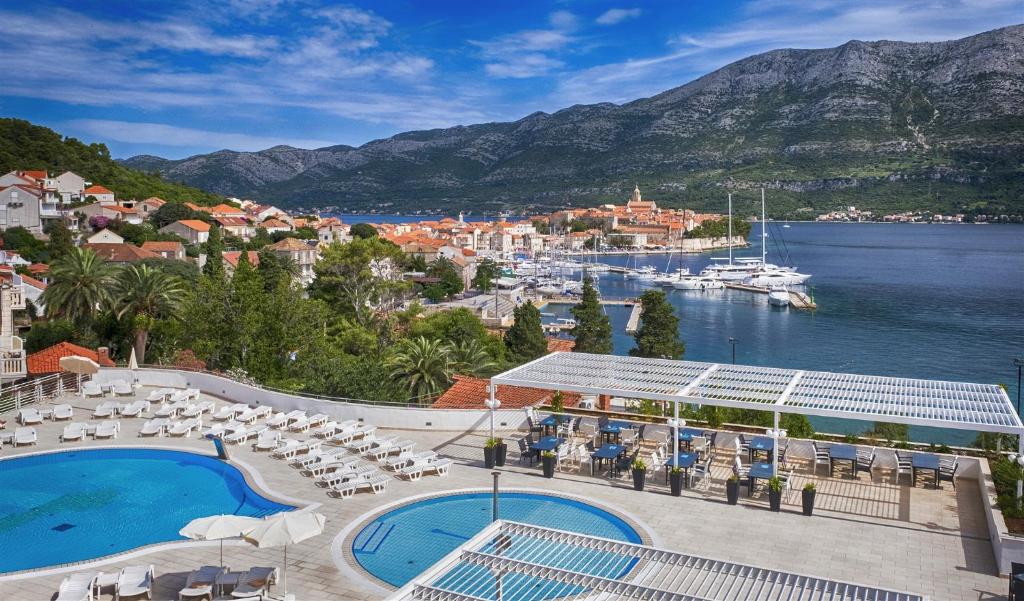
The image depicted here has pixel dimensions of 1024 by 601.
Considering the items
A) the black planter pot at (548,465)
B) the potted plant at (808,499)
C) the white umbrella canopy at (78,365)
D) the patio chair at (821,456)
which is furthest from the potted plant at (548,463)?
the white umbrella canopy at (78,365)

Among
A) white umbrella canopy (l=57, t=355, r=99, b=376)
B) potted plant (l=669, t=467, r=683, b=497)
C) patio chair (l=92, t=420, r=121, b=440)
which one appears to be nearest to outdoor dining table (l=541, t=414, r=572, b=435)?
potted plant (l=669, t=467, r=683, b=497)

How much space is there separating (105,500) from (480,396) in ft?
25.6

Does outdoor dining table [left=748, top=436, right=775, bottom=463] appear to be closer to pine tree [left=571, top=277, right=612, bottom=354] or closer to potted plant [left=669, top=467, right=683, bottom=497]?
potted plant [left=669, top=467, right=683, bottom=497]

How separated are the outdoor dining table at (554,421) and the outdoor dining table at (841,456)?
4.87 meters

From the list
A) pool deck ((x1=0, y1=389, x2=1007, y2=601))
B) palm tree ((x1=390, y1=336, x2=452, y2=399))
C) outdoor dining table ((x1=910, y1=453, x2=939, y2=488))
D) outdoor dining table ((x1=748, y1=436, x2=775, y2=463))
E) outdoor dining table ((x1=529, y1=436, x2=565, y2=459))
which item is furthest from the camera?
palm tree ((x1=390, y1=336, x2=452, y2=399))

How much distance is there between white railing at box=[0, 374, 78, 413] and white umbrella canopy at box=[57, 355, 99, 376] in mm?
542

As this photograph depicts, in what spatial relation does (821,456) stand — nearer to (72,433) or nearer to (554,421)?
(554,421)

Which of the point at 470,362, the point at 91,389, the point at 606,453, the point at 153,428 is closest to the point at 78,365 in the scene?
the point at 91,389

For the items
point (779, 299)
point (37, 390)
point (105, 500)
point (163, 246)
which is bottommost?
point (779, 299)

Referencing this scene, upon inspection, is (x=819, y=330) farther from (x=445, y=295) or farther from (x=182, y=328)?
(x=182, y=328)

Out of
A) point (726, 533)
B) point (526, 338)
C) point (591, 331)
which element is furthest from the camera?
point (591, 331)

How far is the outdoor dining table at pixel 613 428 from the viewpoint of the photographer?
1397 centimetres

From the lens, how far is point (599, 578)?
6176 millimetres

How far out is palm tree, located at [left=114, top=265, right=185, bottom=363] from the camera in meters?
24.9
